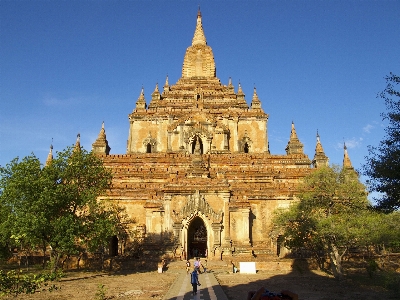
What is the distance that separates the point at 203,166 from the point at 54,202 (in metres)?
16.6

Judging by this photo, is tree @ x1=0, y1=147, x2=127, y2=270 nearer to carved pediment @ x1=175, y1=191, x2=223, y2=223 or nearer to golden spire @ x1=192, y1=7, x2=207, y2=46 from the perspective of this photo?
carved pediment @ x1=175, y1=191, x2=223, y2=223

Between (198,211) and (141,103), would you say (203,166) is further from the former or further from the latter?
(141,103)

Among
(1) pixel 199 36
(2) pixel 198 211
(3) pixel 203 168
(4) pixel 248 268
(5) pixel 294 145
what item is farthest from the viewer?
(1) pixel 199 36

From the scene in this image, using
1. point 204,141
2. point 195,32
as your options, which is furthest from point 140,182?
point 195,32

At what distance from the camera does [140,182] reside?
3597cm

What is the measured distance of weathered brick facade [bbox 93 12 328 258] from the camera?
29234 millimetres

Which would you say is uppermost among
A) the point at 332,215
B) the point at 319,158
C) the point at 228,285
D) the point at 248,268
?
the point at 319,158

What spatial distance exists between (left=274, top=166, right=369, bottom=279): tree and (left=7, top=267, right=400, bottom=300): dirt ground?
2.04 m

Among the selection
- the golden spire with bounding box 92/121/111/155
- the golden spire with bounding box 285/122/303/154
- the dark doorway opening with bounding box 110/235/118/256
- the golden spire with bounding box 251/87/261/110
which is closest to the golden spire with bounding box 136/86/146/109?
the golden spire with bounding box 92/121/111/155

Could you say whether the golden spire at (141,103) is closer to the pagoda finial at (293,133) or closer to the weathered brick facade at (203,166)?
the weathered brick facade at (203,166)

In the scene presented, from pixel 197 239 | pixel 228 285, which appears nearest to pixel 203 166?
pixel 197 239

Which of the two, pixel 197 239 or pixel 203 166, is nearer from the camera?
pixel 197 239

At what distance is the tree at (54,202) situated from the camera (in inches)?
847

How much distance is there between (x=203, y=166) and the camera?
35.8 metres
